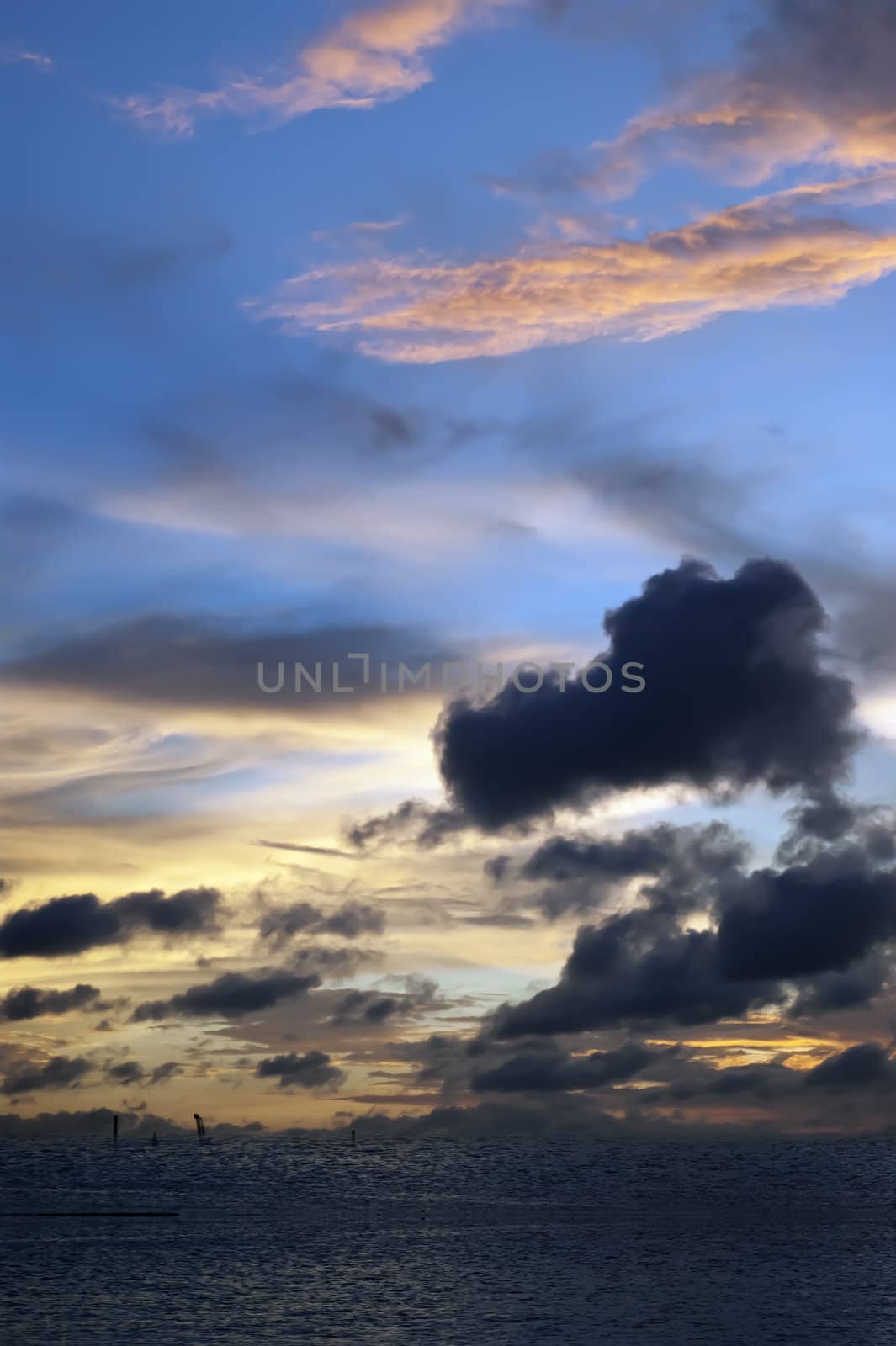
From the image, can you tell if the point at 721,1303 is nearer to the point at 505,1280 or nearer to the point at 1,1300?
the point at 505,1280

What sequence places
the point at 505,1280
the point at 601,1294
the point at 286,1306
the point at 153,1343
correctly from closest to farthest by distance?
the point at 153,1343, the point at 286,1306, the point at 601,1294, the point at 505,1280

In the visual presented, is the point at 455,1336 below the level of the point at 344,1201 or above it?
above

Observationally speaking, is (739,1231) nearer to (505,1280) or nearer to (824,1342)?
(505,1280)

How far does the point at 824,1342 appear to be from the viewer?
8250 centimetres

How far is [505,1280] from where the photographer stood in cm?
10812

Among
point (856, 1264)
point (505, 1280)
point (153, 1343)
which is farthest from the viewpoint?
point (856, 1264)

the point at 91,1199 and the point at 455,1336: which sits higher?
the point at 455,1336

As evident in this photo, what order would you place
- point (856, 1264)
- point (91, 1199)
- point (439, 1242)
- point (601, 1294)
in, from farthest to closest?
point (91, 1199) < point (439, 1242) < point (856, 1264) < point (601, 1294)

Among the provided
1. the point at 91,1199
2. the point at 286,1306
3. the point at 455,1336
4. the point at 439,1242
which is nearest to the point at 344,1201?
the point at 91,1199

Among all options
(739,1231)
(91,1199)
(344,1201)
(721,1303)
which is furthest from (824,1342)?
(91,1199)

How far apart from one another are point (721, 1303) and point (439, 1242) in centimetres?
4581

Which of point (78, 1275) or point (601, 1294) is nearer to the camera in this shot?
point (601, 1294)

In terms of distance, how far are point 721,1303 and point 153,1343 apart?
43.9m

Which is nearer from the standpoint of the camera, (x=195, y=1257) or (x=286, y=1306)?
(x=286, y=1306)
